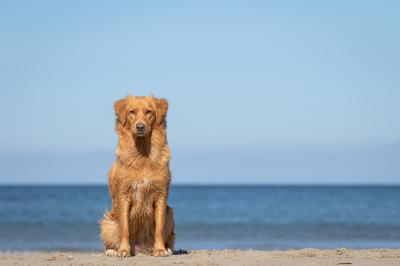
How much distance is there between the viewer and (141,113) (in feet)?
33.4

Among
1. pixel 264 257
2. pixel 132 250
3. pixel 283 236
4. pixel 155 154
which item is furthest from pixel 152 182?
pixel 283 236

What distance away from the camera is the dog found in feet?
33.9

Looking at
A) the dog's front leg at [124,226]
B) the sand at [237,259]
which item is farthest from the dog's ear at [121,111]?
the sand at [237,259]

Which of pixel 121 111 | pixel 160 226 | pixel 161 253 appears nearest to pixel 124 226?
pixel 160 226

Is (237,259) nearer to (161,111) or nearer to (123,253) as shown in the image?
(123,253)

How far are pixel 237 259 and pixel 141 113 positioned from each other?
2377mm

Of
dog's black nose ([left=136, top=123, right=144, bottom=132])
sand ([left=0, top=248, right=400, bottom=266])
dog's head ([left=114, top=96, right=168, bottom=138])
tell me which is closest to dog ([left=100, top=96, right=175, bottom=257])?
dog's head ([left=114, top=96, right=168, bottom=138])

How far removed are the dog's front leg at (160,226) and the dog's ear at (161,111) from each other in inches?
41.2

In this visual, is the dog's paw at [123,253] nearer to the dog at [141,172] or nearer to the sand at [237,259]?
the dog at [141,172]

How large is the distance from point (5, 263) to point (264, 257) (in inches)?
139

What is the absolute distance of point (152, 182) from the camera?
33.9 feet

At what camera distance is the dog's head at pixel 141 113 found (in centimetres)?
1009

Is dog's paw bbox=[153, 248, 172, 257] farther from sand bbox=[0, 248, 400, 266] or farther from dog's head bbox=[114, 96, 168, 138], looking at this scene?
dog's head bbox=[114, 96, 168, 138]

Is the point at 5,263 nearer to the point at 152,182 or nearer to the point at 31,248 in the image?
the point at 152,182
